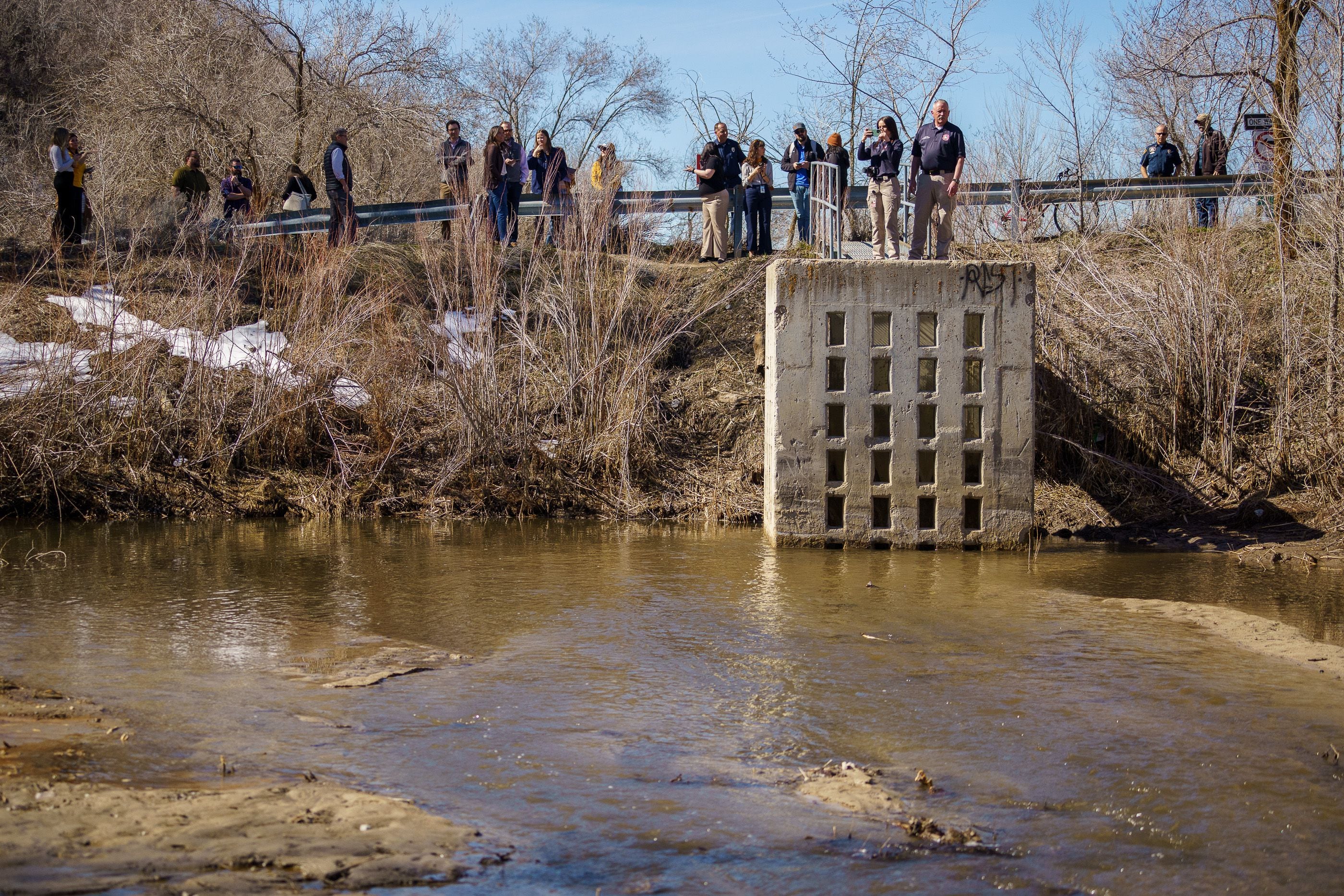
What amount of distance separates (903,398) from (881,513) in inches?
46.5

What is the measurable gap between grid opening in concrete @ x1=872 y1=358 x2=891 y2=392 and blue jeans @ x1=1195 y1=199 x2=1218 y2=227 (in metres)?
7.49

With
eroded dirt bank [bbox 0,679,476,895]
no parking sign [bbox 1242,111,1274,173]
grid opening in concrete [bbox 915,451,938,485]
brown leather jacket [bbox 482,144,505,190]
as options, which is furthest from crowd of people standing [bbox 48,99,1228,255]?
eroded dirt bank [bbox 0,679,476,895]

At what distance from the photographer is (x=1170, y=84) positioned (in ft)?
71.0

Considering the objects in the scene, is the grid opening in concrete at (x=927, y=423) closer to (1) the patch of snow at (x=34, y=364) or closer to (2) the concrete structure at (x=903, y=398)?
(2) the concrete structure at (x=903, y=398)

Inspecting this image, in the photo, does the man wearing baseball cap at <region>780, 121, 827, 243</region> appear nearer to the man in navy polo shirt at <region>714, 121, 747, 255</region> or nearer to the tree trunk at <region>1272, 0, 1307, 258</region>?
the man in navy polo shirt at <region>714, 121, 747, 255</region>

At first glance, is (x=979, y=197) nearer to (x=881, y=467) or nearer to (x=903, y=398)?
(x=903, y=398)

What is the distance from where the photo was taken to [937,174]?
12.6m

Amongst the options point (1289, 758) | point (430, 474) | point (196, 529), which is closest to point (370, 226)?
point (430, 474)

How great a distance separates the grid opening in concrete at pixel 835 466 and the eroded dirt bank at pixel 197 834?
766cm

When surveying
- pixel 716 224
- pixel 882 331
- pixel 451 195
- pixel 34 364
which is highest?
pixel 451 195

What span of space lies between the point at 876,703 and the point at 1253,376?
9877 millimetres

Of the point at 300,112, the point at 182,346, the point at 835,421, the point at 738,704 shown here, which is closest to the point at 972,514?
the point at 835,421

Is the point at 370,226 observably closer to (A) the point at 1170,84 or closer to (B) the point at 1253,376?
(B) the point at 1253,376

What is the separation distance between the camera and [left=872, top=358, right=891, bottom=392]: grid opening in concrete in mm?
11961
